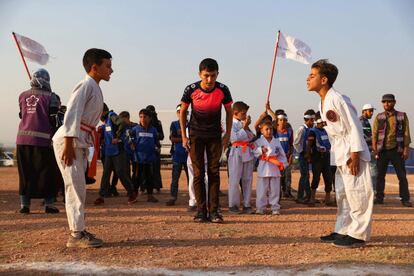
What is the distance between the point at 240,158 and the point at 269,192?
2.39 feet

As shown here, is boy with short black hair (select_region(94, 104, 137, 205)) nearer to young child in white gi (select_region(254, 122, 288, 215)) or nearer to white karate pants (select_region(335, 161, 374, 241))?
young child in white gi (select_region(254, 122, 288, 215))

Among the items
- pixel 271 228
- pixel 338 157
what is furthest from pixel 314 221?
pixel 338 157

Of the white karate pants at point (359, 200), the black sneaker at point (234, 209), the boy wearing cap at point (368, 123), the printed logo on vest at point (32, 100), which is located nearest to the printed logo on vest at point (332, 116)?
the white karate pants at point (359, 200)

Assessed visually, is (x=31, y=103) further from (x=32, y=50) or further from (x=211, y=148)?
(x=32, y=50)

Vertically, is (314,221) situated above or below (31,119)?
below

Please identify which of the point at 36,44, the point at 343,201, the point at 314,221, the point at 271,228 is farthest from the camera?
the point at 36,44

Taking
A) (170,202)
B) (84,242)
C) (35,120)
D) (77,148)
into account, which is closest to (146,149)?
(170,202)

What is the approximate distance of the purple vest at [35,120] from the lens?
21.1 feet

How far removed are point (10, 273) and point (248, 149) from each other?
4.41m

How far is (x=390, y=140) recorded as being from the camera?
8.43m

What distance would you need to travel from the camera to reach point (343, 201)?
4570 millimetres

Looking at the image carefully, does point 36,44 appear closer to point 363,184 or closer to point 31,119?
point 31,119

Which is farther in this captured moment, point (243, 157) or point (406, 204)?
point (406, 204)

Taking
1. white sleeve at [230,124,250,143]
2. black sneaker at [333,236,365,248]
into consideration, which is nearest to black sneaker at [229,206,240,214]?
white sleeve at [230,124,250,143]
